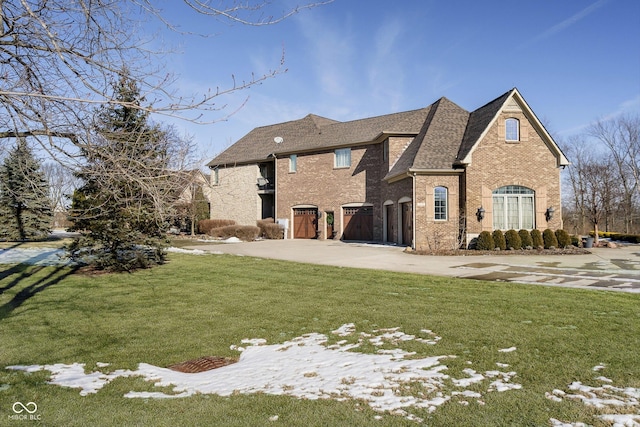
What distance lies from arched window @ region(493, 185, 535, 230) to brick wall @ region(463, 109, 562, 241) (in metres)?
0.27

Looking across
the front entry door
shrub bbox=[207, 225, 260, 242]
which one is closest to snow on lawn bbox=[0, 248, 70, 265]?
shrub bbox=[207, 225, 260, 242]

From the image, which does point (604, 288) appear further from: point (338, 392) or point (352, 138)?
point (352, 138)

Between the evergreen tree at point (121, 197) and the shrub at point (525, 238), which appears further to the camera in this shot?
the shrub at point (525, 238)

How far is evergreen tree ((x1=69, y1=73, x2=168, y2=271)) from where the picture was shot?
5258mm

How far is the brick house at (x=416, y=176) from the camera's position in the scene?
21234 mm

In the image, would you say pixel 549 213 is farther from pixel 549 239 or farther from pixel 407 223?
pixel 407 223

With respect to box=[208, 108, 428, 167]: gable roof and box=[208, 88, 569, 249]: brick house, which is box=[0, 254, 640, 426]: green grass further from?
box=[208, 108, 428, 167]: gable roof

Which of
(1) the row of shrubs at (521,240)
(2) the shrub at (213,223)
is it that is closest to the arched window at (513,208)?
(1) the row of shrubs at (521,240)

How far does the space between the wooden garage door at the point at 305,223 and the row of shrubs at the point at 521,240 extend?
13.4m

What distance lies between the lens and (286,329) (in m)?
7.10

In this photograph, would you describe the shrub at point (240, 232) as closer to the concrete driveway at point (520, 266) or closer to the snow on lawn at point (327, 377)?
the concrete driveway at point (520, 266)

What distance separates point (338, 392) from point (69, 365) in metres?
3.57

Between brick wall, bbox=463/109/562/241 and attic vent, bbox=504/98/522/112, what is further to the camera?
attic vent, bbox=504/98/522/112

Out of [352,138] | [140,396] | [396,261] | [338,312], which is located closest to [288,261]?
[396,261]
